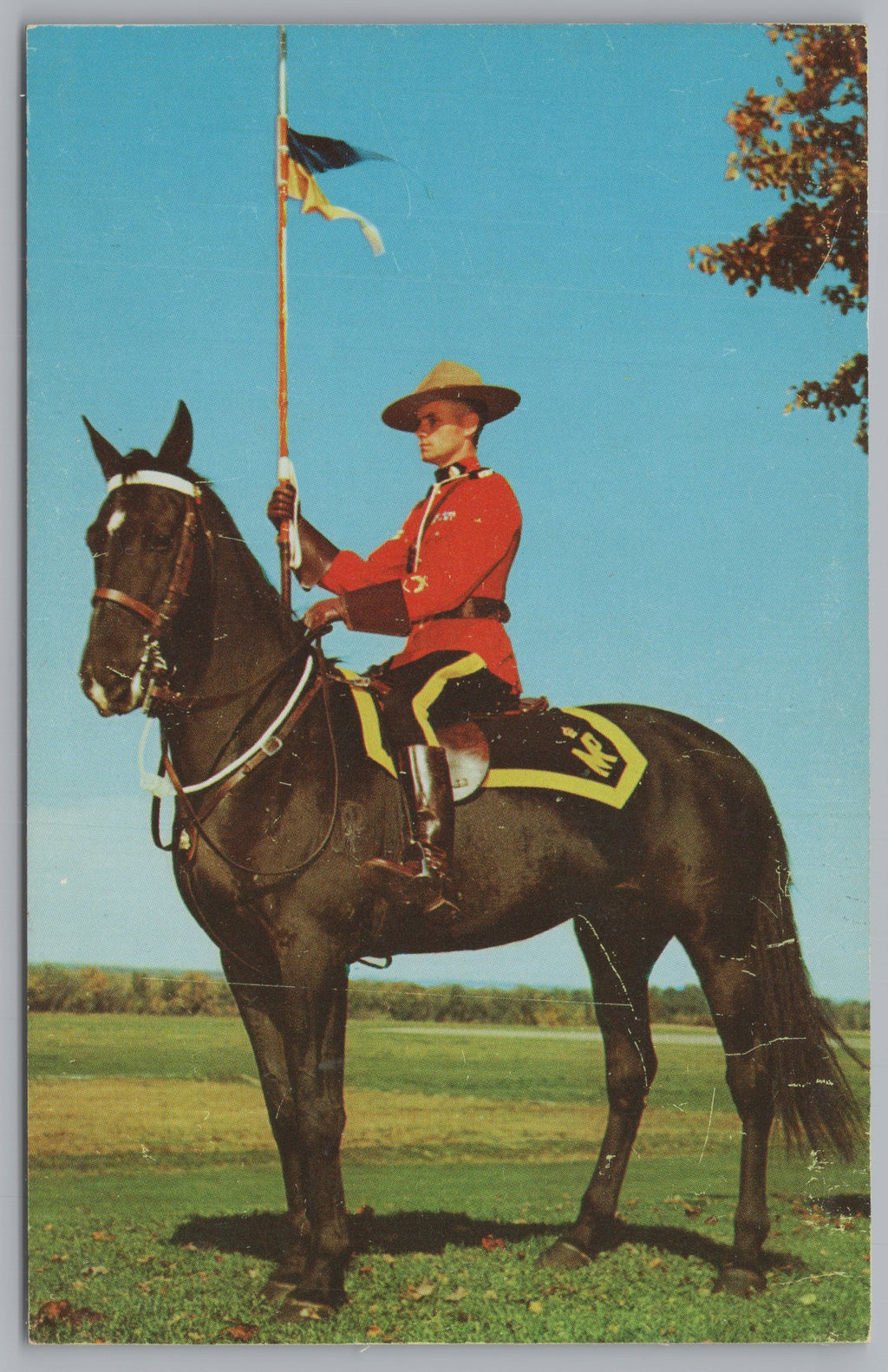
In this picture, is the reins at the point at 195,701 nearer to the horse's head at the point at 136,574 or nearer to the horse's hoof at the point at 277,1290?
the horse's head at the point at 136,574

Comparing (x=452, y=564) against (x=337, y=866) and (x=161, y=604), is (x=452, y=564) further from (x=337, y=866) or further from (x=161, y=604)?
(x=337, y=866)

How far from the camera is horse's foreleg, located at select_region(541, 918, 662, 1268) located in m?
5.42

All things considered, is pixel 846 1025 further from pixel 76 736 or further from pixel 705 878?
pixel 76 736

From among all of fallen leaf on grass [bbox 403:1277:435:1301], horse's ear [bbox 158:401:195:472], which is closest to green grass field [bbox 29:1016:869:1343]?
fallen leaf on grass [bbox 403:1277:435:1301]

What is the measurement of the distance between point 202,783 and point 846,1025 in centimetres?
276

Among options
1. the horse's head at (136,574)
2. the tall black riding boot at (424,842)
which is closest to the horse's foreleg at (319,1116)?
the tall black riding boot at (424,842)

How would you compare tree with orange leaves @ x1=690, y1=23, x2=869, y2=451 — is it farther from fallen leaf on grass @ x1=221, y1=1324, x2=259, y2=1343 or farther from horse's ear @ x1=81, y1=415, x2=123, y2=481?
fallen leaf on grass @ x1=221, y1=1324, x2=259, y2=1343

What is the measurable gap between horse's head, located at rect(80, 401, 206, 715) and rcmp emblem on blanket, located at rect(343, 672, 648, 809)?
79 centimetres

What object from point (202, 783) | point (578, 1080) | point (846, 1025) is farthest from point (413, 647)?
point (846, 1025)

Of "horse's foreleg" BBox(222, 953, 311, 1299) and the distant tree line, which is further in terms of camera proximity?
the distant tree line

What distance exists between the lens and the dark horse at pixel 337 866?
5.09m

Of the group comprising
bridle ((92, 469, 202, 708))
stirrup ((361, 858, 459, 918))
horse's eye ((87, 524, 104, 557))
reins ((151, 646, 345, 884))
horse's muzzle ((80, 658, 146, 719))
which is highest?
horse's eye ((87, 524, 104, 557))

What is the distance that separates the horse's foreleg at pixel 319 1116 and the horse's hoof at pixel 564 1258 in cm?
76

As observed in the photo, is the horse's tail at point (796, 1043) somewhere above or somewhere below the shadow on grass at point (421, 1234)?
above
